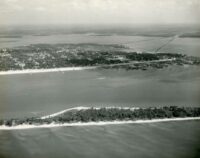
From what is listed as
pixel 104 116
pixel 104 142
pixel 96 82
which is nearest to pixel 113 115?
pixel 104 116

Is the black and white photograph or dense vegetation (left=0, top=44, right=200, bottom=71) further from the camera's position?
dense vegetation (left=0, top=44, right=200, bottom=71)

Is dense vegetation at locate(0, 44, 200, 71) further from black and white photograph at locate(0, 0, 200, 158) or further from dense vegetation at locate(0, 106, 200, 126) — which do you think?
dense vegetation at locate(0, 106, 200, 126)

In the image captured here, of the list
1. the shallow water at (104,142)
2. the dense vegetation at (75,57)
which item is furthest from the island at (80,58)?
the shallow water at (104,142)

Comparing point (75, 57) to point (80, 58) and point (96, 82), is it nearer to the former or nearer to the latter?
point (80, 58)

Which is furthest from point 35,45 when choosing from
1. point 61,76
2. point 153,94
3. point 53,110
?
point 153,94

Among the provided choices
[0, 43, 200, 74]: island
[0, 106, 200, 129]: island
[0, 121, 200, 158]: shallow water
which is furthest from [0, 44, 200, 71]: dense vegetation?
[0, 121, 200, 158]: shallow water

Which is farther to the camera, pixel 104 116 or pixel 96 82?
pixel 96 82

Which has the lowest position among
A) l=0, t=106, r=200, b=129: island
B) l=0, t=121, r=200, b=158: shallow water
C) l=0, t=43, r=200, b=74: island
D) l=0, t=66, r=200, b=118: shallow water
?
l=0, t=121, r=200, b=158: shallow water

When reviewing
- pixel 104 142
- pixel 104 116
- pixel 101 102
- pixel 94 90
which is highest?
pixel 94 90
